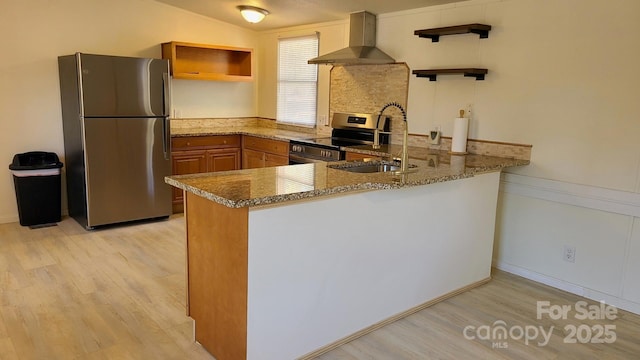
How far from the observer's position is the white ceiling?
4234 millimetres

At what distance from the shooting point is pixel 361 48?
4559mm

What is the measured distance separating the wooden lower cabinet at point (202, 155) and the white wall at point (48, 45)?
1164 mm

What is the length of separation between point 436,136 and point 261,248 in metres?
2.45

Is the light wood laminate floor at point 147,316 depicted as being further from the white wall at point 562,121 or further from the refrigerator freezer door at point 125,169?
the refrigerator freezer door at point 125,169

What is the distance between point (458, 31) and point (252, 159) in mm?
2834

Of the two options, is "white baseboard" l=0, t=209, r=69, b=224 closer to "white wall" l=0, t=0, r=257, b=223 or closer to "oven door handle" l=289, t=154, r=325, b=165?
"white wall" l=0, t=0, r=257, b=223

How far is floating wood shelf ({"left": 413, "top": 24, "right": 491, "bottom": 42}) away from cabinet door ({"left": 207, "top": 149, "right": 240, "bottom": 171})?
106 inches

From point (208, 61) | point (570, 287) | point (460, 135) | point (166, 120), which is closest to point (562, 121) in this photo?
point (460, 135)

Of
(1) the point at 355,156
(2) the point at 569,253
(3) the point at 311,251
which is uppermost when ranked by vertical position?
(1) the point at 355,156

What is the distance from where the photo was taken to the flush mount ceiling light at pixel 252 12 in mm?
4821

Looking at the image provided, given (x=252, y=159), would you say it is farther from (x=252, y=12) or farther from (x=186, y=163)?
(x=252, y=12)

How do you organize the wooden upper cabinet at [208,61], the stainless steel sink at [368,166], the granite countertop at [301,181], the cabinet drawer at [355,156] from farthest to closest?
the wooden upper cabinet at [208,61]
the cabinet drawer at [355,156]
the stainless steel sink at [368,166]
the granite countertop at [301,181]

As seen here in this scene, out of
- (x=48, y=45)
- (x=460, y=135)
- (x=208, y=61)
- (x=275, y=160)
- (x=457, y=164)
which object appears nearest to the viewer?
(x=457, y=164)

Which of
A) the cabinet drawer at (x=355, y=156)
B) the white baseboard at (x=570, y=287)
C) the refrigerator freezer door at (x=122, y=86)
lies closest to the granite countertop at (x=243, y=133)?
the refrigerator freezer door at (x=122, y=86)
